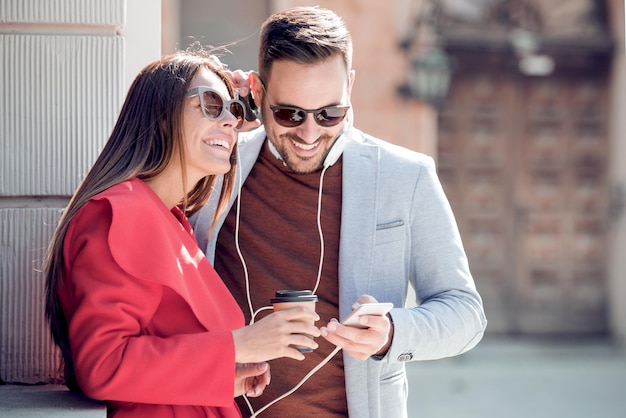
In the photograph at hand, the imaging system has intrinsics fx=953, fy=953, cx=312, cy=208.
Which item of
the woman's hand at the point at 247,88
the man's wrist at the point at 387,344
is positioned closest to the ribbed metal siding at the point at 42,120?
the woman's hand at the point at 247,88

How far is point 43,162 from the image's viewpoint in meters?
3.20

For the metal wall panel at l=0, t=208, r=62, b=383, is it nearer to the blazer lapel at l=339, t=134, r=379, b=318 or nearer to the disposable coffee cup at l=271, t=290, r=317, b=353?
the blazer lapel at l=339, t=134, r=379, b=318

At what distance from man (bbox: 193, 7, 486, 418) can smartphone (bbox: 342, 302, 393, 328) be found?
9.2 inches

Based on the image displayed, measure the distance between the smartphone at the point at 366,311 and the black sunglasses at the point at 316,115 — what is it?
0.66m

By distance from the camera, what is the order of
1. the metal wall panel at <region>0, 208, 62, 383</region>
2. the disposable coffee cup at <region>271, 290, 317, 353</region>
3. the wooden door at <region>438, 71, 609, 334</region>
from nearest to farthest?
the disposable coffee cup at <region>271, 290, 317, 353</region>
the metal wall panel at <region>0, 208, 62, 383</region>
the wooden door at <region>438, 71, 609, 334</region>

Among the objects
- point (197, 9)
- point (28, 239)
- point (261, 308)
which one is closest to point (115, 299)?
point (261, 308)

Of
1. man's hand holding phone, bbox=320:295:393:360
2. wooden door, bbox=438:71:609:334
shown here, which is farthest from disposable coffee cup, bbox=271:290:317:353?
wooden door, bbox=438:71:609:334

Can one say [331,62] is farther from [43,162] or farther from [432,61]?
[432,61]

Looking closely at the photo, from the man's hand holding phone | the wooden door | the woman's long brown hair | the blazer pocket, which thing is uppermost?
the woman's long brown hair

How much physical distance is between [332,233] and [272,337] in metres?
0.74

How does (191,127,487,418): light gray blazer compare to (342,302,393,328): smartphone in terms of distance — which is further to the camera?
(191,127,487,418): light gray blazer

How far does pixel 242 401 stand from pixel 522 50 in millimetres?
8841

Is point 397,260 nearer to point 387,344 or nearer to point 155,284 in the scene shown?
point 387,344

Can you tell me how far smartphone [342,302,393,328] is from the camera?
2516 mm
